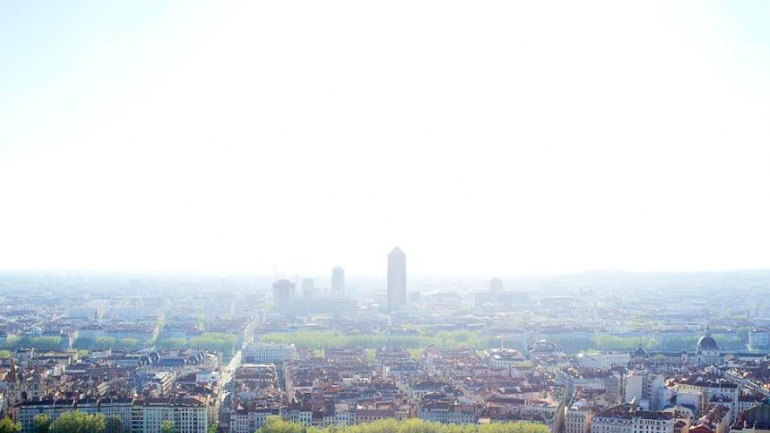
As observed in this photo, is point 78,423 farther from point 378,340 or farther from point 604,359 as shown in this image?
point 378,340

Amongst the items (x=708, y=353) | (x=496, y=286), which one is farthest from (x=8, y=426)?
(x=496, y=286)

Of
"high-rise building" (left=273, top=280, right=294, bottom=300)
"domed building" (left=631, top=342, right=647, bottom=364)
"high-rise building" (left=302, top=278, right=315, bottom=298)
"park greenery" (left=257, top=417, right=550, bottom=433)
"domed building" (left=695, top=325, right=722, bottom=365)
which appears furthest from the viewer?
"high-rise building" (left=302, top=278, right=315, bottom=298)

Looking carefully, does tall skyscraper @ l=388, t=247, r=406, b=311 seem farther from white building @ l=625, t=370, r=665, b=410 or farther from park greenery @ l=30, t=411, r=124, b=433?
park greenery @ l=30, t=411, r=124, b=433

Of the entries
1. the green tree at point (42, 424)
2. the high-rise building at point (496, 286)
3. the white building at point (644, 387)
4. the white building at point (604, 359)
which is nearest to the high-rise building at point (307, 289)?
the high-rise building at point (496, 286)

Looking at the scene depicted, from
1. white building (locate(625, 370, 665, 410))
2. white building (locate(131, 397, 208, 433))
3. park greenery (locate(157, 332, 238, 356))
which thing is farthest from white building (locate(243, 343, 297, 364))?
white building (locate(625, 370, 665, 410))

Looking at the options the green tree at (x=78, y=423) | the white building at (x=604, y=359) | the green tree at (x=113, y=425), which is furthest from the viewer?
the white building at (x=604, y=359)

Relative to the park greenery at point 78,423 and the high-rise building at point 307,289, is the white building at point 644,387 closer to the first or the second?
the park greenery at point 78,423
